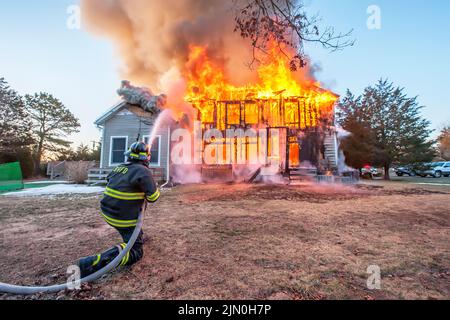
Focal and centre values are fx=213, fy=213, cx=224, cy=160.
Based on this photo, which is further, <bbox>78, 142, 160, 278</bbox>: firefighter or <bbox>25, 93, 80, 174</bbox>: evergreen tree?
<bbox>25, 93, 80, 174</bbox>: evergreen tree

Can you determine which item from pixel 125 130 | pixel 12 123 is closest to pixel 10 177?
pixel 125 130

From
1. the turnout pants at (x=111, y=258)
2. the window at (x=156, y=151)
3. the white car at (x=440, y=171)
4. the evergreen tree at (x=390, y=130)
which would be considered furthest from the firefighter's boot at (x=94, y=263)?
the white car at (x=440, y=171)

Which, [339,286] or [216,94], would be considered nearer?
[339,286]

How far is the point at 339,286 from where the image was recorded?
90.4 inches

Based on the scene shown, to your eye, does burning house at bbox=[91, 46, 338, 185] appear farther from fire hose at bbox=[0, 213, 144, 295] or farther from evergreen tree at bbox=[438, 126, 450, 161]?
evergreen tree at bbox=[438, 126, 450, 161]

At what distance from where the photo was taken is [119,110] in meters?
15.3

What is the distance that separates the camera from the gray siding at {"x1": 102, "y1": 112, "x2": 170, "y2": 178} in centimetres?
1498

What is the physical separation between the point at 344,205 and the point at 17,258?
7.54 m

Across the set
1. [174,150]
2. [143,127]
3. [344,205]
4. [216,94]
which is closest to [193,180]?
[174,150]

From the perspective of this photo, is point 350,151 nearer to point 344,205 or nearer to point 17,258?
point 344,205

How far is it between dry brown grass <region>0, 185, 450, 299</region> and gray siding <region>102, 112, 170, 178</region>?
9.75 meters

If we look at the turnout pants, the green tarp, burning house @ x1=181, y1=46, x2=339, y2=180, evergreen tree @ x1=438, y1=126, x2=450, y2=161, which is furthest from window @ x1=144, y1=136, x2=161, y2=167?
evergreen tree @ x1=438, y1=126, x2=450, y2=161

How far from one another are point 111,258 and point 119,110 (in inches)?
587

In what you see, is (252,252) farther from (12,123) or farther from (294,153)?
(12,123)
